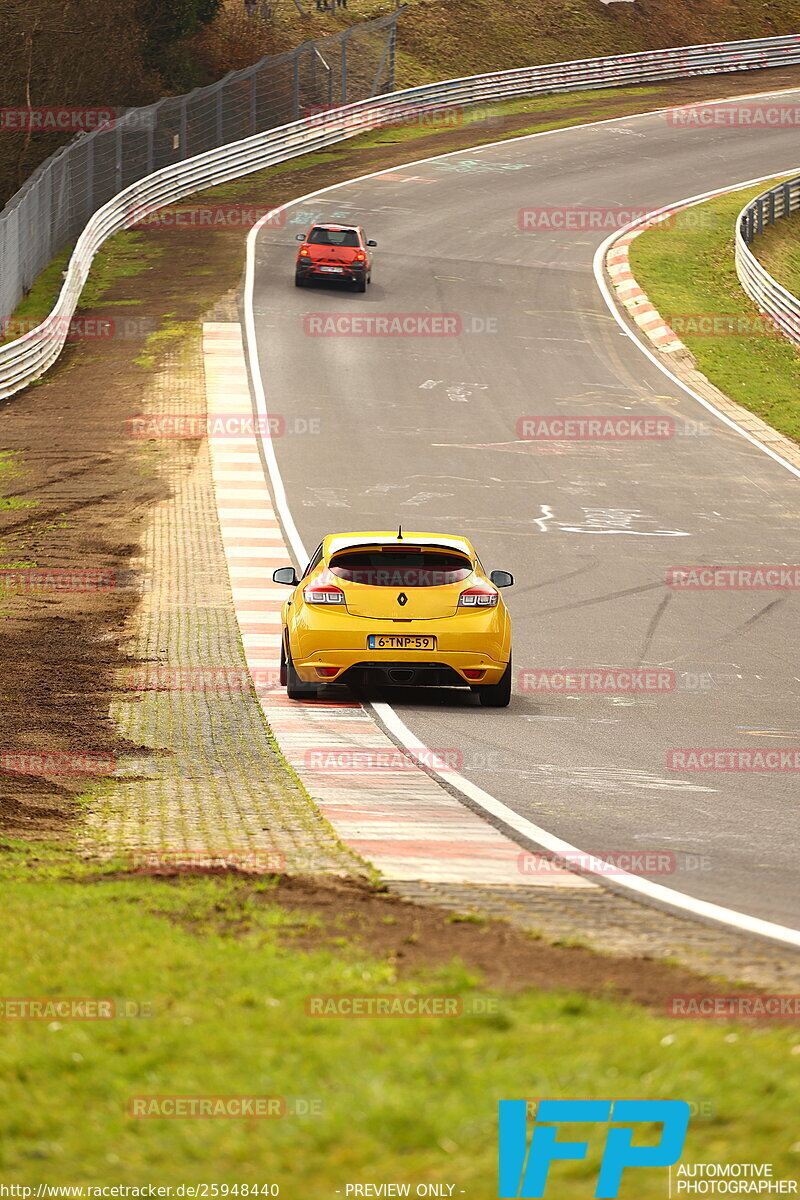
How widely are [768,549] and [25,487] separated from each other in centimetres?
1205

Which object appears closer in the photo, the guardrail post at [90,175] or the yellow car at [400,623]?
the yellow car at [400,623]

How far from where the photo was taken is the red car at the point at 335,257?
38.9 metres

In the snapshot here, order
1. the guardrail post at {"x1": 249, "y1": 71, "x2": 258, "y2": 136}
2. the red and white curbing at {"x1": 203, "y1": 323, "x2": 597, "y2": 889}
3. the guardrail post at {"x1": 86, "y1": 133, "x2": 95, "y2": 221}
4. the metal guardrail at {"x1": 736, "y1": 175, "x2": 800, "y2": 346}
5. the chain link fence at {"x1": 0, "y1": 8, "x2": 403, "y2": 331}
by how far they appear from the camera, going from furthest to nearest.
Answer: the guardrail post at {"x1": 249, "y1": 71, "x2": 258, "y2": 136} < the guardrail post at {"x1": 86, "y1": 133, "x2": 95, "y2": 221} < the chain link fence at {"x1": 0, "y1": 8, "x2": 403, "y2": 331} < the metal guardrail at {"x1": 736, "y1": 175, "x2": 800, "y2": 346} < the red and white curbing at {"x1": 203, "y1": 323, "x2": 597, "y2": 889}

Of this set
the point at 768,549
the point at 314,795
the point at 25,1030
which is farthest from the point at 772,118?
the point at 25,1030

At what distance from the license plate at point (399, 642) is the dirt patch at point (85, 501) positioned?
2435mm

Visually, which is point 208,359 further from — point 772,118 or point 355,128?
point 772,118

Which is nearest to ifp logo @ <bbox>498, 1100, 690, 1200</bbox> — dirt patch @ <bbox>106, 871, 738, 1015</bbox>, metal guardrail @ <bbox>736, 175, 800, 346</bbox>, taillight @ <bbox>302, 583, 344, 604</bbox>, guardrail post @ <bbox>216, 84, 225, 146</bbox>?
dirt patch @ <bbox>106, 871, 738, 1015</bbox>

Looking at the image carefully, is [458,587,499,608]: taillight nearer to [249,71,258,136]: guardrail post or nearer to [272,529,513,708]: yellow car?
[272,529,513,708]: yellow car

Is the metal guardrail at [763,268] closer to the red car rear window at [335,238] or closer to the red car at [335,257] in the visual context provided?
the red car at [335,257]

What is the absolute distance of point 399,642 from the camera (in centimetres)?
1312

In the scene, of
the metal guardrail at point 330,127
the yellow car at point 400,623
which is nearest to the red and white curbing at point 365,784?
the yellow car at point 400,623

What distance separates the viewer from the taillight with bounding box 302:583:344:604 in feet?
43.7

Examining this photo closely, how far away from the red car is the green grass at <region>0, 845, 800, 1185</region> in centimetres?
3446

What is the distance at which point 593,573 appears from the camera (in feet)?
64.7
